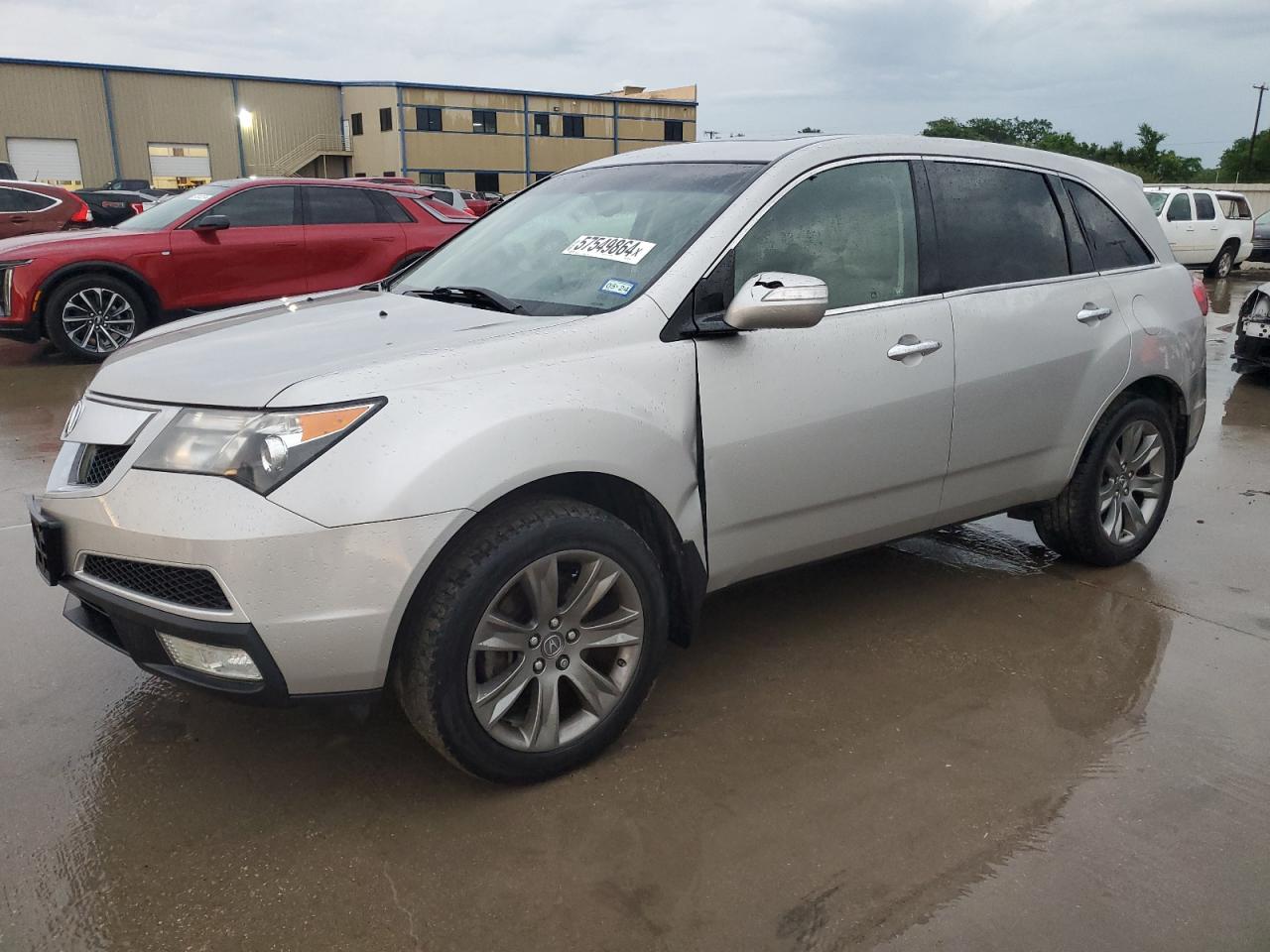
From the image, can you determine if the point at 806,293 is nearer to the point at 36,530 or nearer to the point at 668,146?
the point at 668,146

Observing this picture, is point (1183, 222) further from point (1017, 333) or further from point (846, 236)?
point (846, 236)

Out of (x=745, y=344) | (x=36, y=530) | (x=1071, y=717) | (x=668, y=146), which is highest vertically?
(x=668, y=146)

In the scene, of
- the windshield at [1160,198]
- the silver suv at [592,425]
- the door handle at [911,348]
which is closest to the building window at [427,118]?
the windshield at [1160,198]

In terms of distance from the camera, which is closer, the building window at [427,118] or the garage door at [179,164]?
the garage door at [179,164]

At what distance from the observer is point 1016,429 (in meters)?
3.77

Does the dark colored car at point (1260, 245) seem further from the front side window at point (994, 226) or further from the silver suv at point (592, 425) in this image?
the front side window at point (994, 226)

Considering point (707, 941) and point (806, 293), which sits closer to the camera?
point (707, 941)

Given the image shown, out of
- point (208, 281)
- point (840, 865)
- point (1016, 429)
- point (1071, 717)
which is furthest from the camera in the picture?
point (208, 281)

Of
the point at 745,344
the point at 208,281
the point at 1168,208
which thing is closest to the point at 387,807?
the point at 745,344

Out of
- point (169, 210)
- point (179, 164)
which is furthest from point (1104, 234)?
point (179, 164)

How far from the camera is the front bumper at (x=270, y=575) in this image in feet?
7.63

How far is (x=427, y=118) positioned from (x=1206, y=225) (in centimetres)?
3916

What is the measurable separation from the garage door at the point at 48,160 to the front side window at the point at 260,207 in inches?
1636

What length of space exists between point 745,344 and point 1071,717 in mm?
1544
